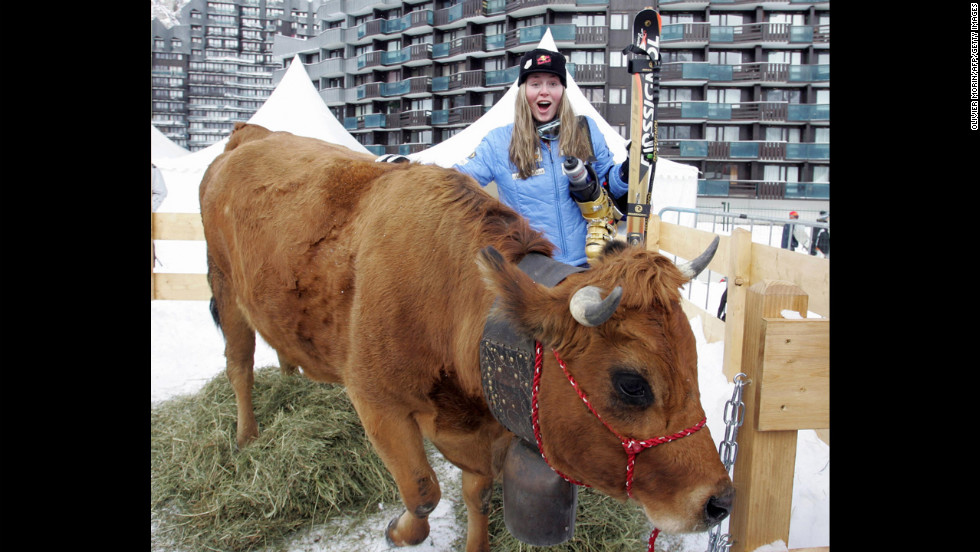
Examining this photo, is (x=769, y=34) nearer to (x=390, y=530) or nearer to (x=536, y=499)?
(x=390, y=530)

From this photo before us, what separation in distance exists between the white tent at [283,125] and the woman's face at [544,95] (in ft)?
39.7

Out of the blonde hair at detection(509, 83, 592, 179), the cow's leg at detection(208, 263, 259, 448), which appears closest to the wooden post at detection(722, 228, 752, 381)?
the blonde hair at detection(509, 83, 592, 179)

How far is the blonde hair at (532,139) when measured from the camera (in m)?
2.97

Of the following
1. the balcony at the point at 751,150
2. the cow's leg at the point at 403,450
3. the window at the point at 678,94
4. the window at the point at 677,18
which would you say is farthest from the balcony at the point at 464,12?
the cow's leg at the point at 403,450

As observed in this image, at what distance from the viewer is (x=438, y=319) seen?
7.08ft

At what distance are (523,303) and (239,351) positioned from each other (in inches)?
120

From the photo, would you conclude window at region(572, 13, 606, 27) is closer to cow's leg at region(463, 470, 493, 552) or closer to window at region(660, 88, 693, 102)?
window at region(660, 88, 693, 102)

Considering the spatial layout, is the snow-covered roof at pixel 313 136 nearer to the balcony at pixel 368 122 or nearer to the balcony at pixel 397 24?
the balcony at pixel 397 24

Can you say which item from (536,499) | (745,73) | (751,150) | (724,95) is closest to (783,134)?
(751,150)

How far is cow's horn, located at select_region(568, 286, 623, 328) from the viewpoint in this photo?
1.49 metres
